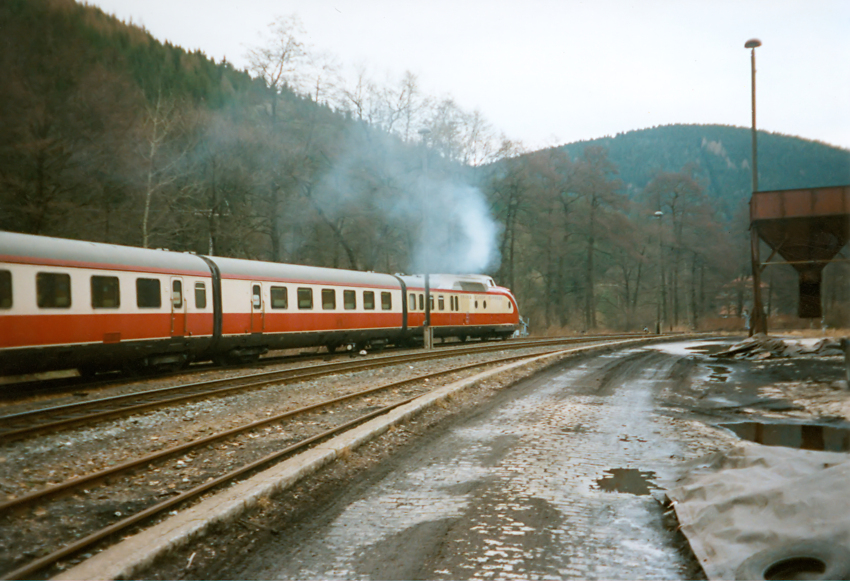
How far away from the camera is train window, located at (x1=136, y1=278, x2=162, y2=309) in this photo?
14.7m

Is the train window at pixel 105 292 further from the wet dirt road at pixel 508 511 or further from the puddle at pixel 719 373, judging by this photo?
the puddle at pixel 719 373

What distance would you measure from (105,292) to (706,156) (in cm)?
11871

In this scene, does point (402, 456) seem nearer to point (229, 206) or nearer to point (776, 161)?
point (229, 206)

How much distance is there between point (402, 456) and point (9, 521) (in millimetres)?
3888

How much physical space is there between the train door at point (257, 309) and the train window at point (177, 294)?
8.65 feet

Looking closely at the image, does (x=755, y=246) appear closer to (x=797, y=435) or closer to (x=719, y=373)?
(x=719, y=373)

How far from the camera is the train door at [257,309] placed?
1828 cm

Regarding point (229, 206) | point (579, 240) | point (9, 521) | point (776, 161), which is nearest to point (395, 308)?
point (229, 206)

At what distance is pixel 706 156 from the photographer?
11419cm

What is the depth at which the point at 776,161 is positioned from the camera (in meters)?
34.7

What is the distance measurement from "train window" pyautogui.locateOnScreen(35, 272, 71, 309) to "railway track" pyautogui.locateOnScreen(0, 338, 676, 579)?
5918 mm

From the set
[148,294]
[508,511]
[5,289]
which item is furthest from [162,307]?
[508,511]

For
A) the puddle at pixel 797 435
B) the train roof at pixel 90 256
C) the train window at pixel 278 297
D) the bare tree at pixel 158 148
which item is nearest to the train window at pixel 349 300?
the train window at pixel 278 297

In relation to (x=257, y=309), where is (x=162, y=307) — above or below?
above
